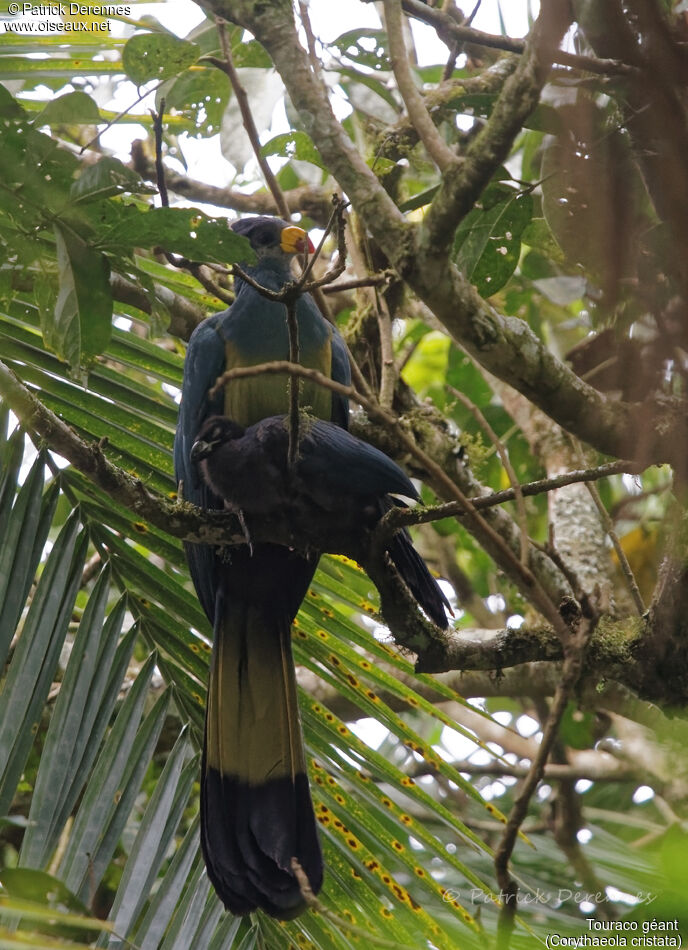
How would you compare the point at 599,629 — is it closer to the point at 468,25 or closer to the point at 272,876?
the point at 272,876

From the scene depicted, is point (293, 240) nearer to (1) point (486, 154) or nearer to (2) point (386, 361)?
(2) point (386, 361)

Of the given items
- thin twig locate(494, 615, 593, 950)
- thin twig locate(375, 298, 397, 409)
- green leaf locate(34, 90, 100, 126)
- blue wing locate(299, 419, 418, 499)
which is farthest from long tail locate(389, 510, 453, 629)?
green leaf locate(34, 90, 100, 126)

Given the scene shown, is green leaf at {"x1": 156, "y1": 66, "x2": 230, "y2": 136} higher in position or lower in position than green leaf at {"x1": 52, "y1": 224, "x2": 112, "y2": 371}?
higher

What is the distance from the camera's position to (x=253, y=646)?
2.47 metres

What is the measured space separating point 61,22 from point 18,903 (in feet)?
8.04

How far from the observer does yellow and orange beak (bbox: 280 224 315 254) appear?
2891 millimetres

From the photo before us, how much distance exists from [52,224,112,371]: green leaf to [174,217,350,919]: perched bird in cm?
44

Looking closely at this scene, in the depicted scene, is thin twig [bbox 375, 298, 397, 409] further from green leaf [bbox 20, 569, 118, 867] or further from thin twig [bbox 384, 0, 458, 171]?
green leaf [bbox 20, 569, 118, 867]

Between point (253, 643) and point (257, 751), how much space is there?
274 mm

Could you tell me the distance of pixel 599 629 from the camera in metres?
2.30

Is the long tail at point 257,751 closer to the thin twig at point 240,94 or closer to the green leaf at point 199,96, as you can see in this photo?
the thin twig at point 240,94

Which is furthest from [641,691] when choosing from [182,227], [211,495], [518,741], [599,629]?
[518,741]

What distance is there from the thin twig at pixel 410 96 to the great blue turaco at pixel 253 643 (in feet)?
2.26

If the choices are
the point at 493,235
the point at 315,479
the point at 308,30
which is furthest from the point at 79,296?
the point at 493,235
